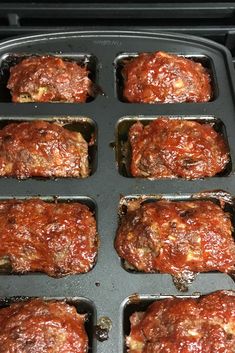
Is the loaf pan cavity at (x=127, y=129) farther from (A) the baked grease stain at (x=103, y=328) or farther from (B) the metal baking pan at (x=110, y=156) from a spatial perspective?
(A) the baked grease stain at (x=103, y=328)

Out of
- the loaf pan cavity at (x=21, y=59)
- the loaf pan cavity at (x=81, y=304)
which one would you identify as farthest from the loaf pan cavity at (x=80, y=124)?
the loaf pan cavity at (x=81, y=304)

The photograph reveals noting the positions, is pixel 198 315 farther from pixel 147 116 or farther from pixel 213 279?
pixel 147 116

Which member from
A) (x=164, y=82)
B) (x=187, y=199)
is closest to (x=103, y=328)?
(x=187, y=199)

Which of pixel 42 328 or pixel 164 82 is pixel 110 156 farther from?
pixel 42 328

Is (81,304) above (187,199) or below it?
below

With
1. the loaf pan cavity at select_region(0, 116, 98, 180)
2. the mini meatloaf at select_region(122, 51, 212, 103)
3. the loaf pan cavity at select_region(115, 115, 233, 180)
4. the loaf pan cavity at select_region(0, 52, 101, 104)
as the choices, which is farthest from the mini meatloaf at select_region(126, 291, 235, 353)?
the loaf pan cavity at select_region(0, 52, 101, 104)

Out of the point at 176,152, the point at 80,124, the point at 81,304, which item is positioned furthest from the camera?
the point at 80,124

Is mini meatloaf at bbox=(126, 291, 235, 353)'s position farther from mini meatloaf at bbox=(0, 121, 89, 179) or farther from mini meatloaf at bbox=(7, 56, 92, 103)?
mini meatloaf at bbox=(7, 56, 92, 103)

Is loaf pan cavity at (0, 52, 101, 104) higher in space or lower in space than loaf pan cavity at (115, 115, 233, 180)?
higher
